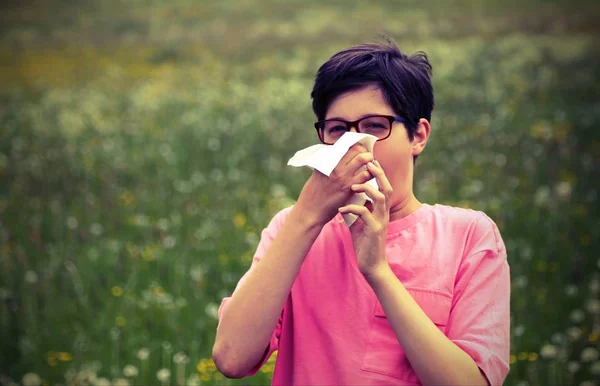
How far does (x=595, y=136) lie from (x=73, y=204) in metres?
3.61

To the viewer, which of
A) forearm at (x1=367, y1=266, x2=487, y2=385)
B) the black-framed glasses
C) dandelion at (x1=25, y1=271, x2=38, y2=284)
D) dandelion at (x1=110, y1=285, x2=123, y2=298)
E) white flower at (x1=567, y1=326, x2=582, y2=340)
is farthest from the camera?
dandelion at (x1=25, y1=271, x2=38, y2=284)

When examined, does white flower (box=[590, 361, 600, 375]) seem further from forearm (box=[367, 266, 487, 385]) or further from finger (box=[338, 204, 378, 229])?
finger (box=[338, 204, 378, 229])

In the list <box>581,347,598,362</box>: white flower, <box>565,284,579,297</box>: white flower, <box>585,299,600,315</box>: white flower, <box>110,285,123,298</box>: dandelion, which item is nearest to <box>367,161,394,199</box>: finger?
<box>581,347,598,362</box>: white flower

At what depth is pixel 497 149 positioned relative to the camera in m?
5.32

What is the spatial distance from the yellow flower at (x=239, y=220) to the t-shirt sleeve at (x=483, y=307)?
2796 mm

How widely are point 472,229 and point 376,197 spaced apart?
0.24m

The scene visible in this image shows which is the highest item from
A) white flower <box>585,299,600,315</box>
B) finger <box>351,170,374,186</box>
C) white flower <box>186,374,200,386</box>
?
finger <box>351,170,374,186</box>

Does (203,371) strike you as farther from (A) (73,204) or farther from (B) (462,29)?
(B) (462,29)

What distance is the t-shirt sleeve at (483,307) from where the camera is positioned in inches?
50.1

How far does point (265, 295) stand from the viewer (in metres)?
1.29

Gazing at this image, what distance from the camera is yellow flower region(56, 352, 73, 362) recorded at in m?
2.84

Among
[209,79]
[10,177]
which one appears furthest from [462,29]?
[10,177]

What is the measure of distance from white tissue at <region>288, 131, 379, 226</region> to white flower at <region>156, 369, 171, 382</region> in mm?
1405

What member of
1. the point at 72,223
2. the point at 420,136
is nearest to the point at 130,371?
the point at 420,136
